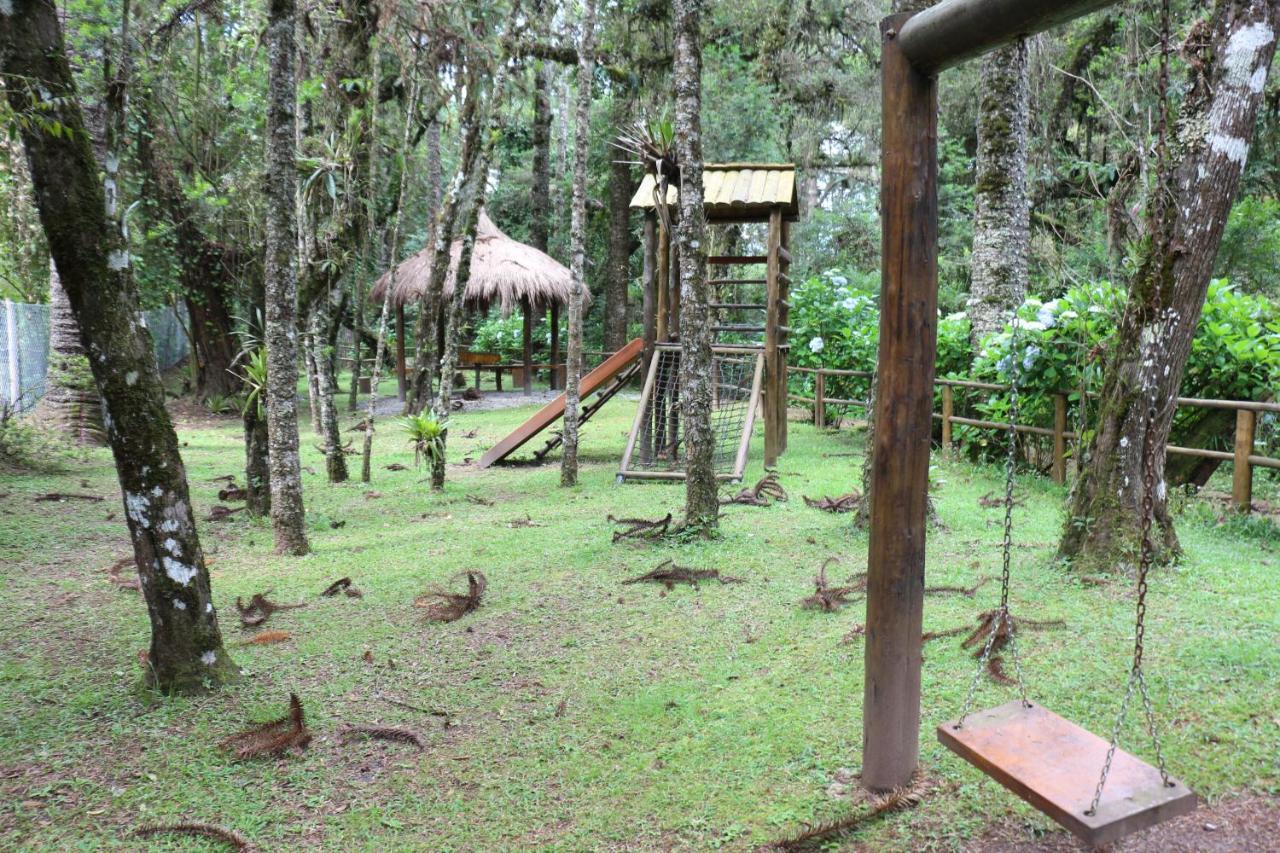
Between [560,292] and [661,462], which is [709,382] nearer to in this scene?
[661,462]

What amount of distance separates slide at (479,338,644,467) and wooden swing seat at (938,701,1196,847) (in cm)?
741

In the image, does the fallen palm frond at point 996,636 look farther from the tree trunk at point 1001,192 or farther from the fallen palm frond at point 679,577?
the tree trunk at point 1001,192

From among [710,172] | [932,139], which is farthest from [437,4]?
[932,139]

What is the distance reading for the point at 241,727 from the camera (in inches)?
131

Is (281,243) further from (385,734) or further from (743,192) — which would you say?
(743,192)

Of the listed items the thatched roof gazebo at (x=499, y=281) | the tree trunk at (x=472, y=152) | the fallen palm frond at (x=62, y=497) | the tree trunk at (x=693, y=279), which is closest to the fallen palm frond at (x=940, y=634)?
the tree trunk at (x=693, y=279)

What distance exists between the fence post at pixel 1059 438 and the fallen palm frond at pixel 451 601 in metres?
5.15

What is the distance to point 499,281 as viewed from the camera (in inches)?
695

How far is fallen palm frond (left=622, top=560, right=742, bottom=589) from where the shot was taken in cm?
515

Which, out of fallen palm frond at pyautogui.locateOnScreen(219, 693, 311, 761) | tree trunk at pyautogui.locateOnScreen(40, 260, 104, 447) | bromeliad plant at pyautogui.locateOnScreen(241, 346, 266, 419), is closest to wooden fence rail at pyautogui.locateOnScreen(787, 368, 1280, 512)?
fallen palm frond at pyautogui.locateOnScreen(219, 693, 311, 761)

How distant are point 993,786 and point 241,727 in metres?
2.78

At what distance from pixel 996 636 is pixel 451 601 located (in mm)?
2869

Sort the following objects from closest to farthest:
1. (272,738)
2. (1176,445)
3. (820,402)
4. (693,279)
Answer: (272,738), (693,279), (1176,445), (820,402)

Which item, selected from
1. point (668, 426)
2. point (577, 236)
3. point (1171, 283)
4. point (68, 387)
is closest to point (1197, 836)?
point (1171, 283)
